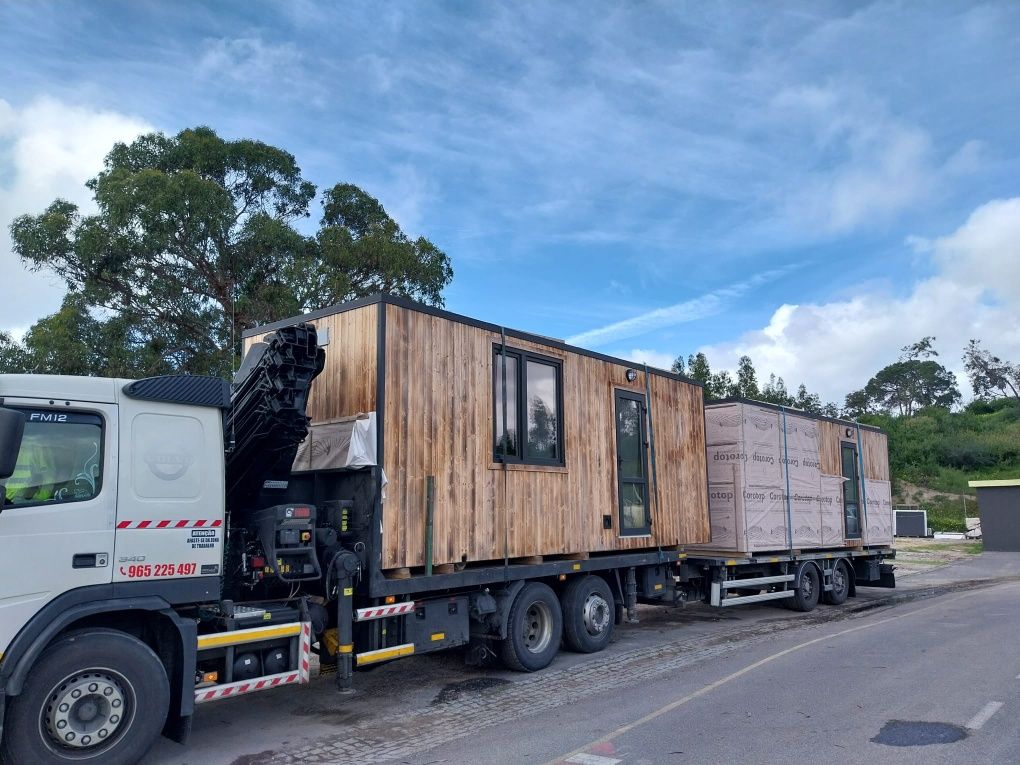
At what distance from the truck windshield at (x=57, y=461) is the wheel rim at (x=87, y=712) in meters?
1.20

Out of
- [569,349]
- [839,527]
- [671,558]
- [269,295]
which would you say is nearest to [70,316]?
[269,295]

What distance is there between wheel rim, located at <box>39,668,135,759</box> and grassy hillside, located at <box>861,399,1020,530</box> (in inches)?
1786

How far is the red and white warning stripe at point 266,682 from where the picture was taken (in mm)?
5934

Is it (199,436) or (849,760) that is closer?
(849,760)

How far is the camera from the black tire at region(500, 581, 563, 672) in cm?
870

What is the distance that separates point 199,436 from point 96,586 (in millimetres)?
1317

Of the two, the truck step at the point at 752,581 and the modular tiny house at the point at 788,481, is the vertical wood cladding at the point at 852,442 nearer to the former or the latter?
the modular tiny house at the point at 788,481

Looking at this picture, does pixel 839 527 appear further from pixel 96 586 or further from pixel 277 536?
pixel 96 586

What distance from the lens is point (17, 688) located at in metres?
4.86

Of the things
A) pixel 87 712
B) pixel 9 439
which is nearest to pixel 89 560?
pixel 87 712

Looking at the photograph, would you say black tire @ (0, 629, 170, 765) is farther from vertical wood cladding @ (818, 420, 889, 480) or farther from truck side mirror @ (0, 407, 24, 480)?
vertical wood cladding @ (818, 420, 889, 480)

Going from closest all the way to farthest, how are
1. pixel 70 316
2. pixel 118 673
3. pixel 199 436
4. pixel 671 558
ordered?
1. pixel 118 673
2. pixel 199 436
3. pixel 671 558
4. pixel 70 316

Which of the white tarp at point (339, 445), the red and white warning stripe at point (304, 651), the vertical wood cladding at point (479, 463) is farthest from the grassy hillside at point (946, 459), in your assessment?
the red and white warning stripe at point (304, 651)

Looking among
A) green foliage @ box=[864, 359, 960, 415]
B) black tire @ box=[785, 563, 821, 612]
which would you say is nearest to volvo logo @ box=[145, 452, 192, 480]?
black tire @ box=[785, 563, 821, 612]
